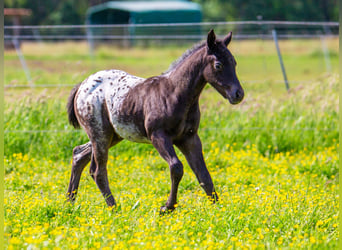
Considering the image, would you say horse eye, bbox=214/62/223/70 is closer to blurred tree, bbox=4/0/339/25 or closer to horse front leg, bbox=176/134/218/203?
horse front leg, bbox=176/134/218/203

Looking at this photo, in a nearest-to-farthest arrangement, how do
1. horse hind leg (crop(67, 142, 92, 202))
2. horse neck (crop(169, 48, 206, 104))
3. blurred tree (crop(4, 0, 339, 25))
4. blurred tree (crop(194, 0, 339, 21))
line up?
horse neck (crop(169, 48, 206, 104))
horse hind leg (crop(67, 142, 92, 202))
blurred tree (crop(194, 0, 339, 21))
blurred tree (crop(4, 0, 339, 25))

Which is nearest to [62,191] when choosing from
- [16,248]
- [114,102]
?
[114,102]

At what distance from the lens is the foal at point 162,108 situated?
4789 mm

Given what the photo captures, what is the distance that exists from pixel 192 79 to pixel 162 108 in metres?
0.42

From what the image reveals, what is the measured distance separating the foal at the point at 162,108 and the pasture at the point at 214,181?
432 mm

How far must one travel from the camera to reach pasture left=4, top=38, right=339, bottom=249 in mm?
4297

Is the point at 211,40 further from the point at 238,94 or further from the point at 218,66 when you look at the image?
the point at 238,94

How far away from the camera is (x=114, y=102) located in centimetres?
529

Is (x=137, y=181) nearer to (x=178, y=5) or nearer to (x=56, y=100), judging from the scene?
(x=56, y=100)

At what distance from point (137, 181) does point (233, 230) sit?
2.46m

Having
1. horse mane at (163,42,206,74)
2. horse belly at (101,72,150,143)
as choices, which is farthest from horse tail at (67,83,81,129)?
horse mane at (163,42,206,74)

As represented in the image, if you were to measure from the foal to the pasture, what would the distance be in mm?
432

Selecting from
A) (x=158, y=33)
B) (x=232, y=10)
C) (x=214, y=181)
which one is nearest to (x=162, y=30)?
(x=158, y=33)

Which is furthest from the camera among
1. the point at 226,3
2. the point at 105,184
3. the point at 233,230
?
the point at 226,3
